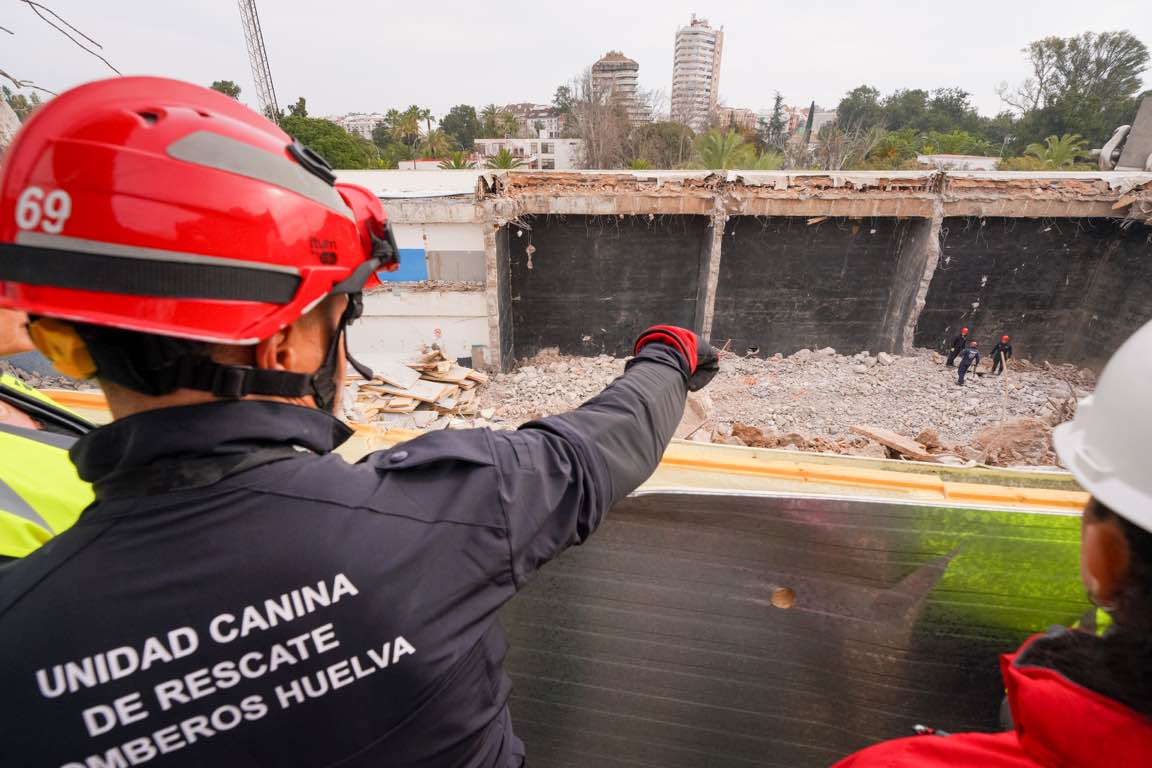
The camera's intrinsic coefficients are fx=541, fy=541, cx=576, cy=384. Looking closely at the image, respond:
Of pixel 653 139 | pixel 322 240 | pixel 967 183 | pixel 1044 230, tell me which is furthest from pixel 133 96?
pixel 653 139

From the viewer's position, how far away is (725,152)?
2044 centimetres

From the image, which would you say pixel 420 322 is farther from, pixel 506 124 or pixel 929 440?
pixel 506 124

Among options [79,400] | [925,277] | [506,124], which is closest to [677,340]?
[79,400]

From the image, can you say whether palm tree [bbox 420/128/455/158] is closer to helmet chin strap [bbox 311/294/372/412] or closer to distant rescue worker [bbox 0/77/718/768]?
helmet chin strap [bbox 311/294/372/412]

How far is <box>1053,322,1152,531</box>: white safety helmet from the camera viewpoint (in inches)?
36.9

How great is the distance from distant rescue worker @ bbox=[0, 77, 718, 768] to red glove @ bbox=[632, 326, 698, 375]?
0.61 meters

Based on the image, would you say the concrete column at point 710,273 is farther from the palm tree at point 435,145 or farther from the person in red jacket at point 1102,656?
the palm tree at point 435,145

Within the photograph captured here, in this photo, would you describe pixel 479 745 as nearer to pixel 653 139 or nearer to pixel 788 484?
pixel 788 484

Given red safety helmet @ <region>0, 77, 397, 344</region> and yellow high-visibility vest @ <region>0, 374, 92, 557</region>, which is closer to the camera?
red safety helmet @ <region>0, 77, 397, 344</region>

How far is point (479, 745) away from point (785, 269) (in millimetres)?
15137

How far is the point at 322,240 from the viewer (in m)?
1.07

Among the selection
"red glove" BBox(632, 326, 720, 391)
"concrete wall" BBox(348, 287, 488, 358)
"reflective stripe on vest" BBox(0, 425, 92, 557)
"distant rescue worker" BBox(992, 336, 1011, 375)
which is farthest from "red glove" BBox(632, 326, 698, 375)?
"distant rescue worker" BBox(992, 336, 1011, 375)

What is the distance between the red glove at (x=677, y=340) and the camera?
1527 millimetres

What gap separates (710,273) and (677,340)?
13.2m
